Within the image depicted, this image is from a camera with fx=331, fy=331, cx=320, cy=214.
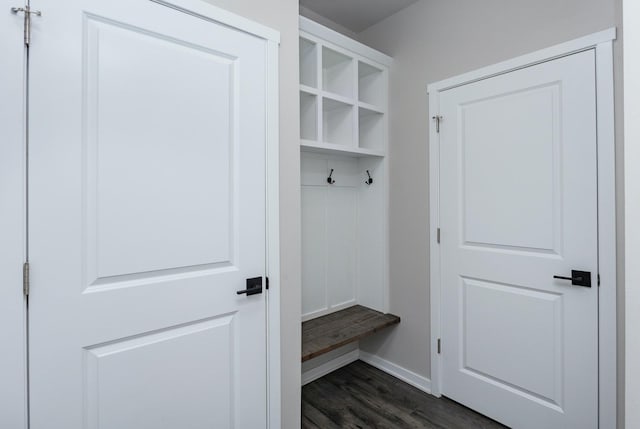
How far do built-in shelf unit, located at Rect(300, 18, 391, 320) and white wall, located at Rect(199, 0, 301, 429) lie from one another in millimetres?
417

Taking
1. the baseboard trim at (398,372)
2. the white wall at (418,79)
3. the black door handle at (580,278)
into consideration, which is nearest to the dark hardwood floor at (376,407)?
the baseboard trim at (398,372)

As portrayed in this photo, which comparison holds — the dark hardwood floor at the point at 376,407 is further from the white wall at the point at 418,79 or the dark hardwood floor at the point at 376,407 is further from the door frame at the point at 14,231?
the door frame at the point at 14,231

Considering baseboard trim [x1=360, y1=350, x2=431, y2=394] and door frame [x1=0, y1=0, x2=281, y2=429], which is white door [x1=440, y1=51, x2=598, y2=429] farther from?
door frame [x1=0, y1=0, x2=281, y2=429]

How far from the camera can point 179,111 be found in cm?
132

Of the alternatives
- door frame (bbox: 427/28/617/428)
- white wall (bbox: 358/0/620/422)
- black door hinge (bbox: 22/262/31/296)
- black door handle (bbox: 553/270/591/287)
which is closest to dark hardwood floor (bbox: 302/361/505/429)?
white wall (bbox: 358/0/620/422)

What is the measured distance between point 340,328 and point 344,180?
112 cm

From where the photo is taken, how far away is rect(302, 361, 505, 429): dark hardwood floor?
1.97m

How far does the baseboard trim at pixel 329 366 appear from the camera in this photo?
245 cm

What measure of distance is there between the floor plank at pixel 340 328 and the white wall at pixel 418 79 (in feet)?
0.67

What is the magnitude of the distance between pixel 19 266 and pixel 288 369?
1185mm

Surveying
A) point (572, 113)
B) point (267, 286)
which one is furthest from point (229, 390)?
point (572, 113)

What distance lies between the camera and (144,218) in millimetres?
1242

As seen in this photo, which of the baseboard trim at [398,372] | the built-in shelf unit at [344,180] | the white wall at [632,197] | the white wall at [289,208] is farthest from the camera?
the baseboard trim at [398,372]

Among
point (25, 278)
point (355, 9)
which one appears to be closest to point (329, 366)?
point (25, 278)
